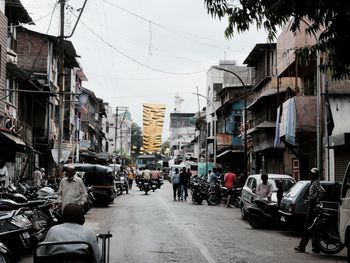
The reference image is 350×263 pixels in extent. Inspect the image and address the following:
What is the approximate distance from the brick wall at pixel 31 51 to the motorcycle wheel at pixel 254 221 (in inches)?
1068

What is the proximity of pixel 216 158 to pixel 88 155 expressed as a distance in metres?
13.8

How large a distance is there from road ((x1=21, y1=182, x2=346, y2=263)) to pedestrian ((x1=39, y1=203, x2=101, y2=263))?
5.36 metres

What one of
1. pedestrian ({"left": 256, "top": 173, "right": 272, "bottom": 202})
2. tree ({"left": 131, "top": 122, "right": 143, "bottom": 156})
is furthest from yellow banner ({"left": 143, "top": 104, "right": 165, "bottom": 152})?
tree ({"left": 131, "top": 122, "right": 143, "bottom": 156})

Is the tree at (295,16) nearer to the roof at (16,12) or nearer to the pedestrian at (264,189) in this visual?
the pedestrian at (264,189)

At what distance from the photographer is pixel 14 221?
422 inches

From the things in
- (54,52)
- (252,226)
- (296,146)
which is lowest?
(252,226)

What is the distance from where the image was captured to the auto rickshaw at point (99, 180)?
26.8m

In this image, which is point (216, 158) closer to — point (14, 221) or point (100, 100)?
point (100, 100)

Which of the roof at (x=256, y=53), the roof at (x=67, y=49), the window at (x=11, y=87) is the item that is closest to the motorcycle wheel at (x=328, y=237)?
the window at (x=11, y=87)

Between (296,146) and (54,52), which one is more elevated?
(54,52)

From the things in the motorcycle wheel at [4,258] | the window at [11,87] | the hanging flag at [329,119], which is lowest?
the motorcycle wheel at [4,258]

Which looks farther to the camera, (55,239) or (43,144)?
(43,144)

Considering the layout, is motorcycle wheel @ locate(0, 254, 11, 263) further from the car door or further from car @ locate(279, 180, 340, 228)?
car @ locate(279, 180, 340, 228)

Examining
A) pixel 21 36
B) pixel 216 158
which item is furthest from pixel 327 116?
pixel 216 158
